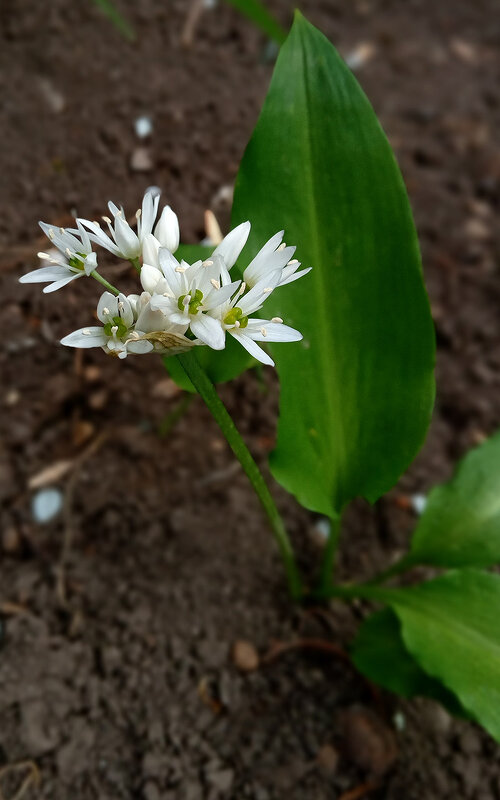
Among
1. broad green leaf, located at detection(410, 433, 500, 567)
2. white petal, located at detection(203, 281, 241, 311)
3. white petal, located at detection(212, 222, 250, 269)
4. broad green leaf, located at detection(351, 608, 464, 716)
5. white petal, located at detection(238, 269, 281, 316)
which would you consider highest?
white petal, located at detection(212, 222, 250, 269)

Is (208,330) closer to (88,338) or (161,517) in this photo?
(88,338)

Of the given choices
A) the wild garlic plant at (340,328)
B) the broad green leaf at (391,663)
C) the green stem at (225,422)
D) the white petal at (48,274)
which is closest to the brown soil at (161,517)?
the broad green leaf at (391,663)

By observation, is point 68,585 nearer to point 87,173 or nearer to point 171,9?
point 87,173

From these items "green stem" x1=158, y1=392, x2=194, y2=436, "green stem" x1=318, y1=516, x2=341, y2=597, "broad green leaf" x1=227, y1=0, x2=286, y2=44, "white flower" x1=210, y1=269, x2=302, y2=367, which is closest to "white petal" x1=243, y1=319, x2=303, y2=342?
"white flower" x1=210, y1=269, x2=302, y2=367

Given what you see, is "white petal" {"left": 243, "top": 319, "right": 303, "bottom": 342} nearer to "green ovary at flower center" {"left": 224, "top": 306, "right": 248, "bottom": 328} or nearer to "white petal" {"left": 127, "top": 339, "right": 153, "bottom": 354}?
"green ovary at flower center" {"left": 224, "top": 306, "right": 248, "bottom": 328}

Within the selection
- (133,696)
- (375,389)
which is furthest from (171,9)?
(133,696)

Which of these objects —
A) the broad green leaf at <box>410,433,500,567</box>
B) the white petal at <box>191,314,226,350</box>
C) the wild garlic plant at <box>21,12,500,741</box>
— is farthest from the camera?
the broad green leaf at <box>410,433,500,567</box>
